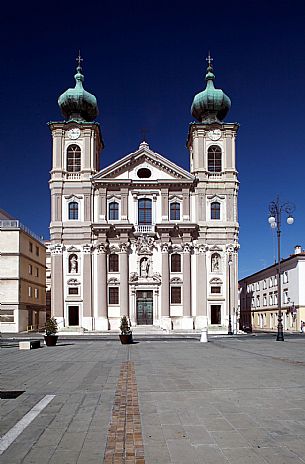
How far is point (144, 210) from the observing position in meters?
63.3

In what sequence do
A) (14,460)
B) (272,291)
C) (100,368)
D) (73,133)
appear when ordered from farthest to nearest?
(272,291) < (73,133) < (100,368) < (14,460)

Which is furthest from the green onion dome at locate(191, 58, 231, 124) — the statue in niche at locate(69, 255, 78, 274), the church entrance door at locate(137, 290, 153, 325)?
the statue in niche at locate(69, 255, 78, 274)

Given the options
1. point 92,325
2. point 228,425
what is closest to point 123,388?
point 228,425

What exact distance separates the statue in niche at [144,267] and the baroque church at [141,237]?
0.11 m

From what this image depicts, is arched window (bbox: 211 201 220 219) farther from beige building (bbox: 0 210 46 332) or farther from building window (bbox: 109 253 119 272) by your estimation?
beige building (bbox: 0 210 46 332)

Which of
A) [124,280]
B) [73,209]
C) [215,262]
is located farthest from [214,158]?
[124,280]

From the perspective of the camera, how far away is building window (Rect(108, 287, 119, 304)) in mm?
61844

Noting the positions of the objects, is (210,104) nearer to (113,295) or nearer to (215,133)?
(215,133)

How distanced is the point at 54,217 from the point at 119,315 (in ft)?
41.5

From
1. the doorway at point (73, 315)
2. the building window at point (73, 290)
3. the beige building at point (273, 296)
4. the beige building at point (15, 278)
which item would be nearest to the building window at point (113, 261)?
the building window at point (73, 290)

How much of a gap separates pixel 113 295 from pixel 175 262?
24.9 ft

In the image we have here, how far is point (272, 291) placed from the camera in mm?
76125

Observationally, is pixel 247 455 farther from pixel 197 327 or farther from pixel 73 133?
pixel 73 133

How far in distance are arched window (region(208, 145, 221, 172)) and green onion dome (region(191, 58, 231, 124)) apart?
351 centimetres
